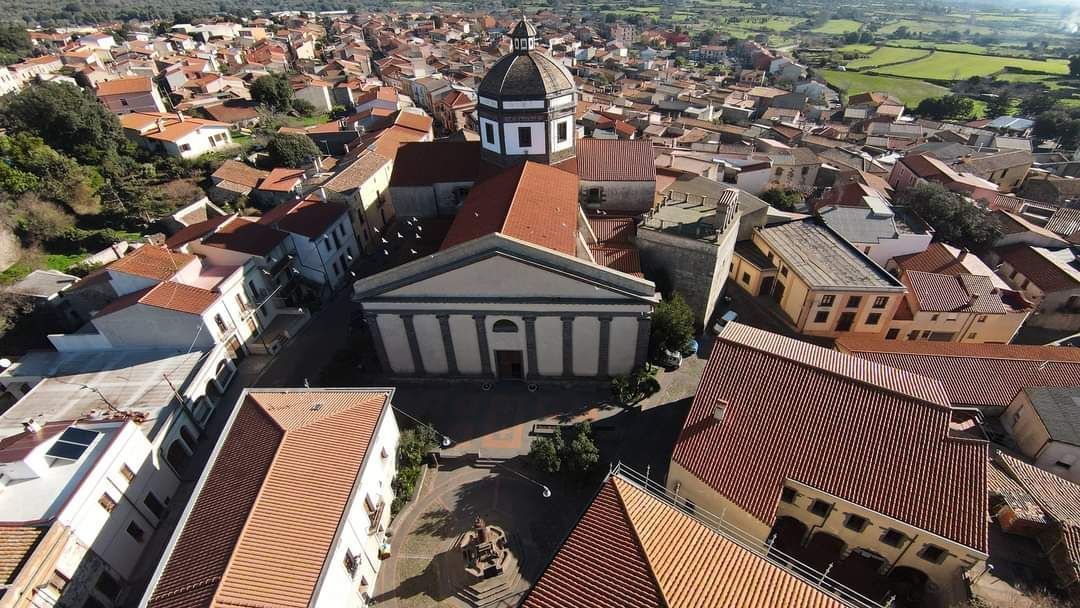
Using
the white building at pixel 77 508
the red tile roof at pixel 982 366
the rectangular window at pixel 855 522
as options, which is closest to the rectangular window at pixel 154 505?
the white building at pixel 77 508

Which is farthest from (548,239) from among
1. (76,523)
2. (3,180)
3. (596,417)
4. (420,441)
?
(3,180)

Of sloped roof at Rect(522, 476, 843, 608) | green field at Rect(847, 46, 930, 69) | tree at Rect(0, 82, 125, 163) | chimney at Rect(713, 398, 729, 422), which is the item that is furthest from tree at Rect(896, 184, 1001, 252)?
green field at Rect(847, 46, 930, 69)

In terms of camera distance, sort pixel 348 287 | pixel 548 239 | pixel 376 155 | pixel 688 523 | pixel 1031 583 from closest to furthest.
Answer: pixel 688 523 < pixel 1031 583 < pixel 548 239 < pixel 348 287 < pixel 376 155

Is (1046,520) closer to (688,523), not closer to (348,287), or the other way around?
(688,523)

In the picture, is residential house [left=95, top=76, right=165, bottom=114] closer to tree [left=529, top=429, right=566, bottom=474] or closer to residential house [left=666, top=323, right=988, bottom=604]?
tree [left=529, top=429, right=566, bottom=474]

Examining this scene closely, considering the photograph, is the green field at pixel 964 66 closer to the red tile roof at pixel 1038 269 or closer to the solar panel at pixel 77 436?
the red tile roof at pixel 1038 269

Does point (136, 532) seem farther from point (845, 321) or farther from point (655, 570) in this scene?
point (845, 321)
